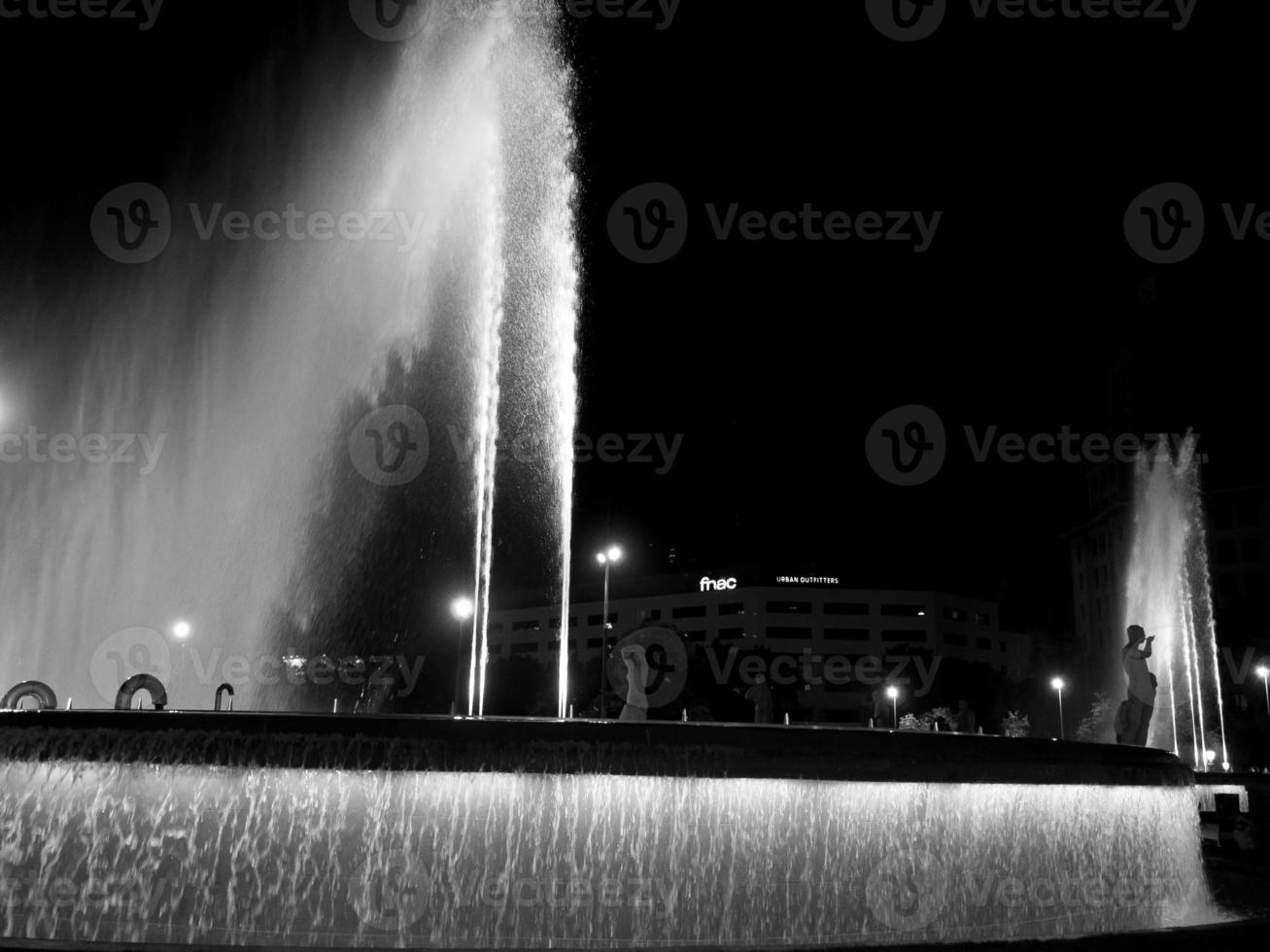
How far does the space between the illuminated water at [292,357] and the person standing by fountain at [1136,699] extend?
33.1 feet

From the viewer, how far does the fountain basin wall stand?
898 cm

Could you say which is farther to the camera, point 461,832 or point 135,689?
point 135,689

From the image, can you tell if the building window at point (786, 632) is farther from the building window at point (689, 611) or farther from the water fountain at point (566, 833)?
the water fountain at point (566, 833)

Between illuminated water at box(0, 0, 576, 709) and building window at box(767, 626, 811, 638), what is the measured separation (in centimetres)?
9563

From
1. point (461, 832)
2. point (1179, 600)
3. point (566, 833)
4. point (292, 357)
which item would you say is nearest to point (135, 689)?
point (461, 832)

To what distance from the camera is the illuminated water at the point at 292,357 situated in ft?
80.9

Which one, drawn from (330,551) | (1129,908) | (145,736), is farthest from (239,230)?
(1129,908)

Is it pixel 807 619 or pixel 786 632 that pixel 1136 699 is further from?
pixel 786 632

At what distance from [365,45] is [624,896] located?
2426 centimetres

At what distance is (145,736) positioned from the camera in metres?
9.07

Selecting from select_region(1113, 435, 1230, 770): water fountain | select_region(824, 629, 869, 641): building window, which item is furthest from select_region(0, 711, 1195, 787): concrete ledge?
select_region(824, 629, 869, 641): building window

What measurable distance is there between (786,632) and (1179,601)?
226 feet

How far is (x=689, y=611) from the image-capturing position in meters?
132

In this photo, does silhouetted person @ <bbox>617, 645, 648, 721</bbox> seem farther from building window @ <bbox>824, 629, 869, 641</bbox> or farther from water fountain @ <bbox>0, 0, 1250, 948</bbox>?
building window @ <bbox>824, 629, 869, 641</bbox>
